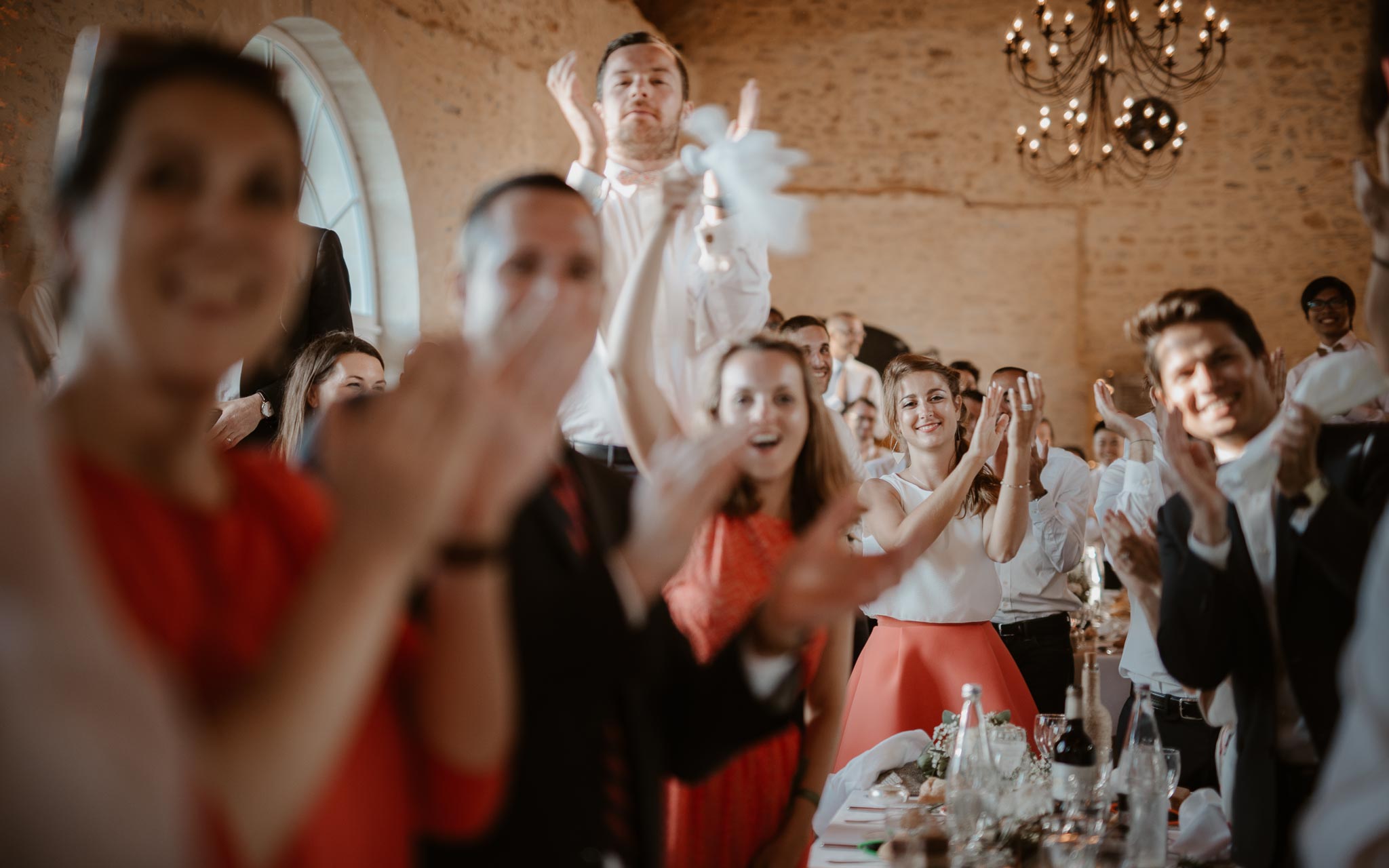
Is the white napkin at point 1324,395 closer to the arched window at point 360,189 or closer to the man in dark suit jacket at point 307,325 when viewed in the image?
the man in dark suit jacket at point 307,325

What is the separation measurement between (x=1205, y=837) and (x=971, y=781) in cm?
45

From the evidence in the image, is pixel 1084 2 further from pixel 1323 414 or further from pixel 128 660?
pixel 128 660

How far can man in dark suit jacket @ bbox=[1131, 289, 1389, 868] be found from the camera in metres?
1.60

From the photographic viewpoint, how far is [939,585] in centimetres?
331

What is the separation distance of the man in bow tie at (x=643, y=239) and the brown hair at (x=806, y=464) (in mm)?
113

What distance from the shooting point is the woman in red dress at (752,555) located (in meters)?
1.80

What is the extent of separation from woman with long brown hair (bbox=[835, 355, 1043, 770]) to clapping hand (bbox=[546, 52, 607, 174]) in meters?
1.38

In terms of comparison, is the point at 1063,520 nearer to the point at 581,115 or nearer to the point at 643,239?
the point at 643,239

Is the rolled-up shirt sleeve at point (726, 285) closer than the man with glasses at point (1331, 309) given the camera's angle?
Yes

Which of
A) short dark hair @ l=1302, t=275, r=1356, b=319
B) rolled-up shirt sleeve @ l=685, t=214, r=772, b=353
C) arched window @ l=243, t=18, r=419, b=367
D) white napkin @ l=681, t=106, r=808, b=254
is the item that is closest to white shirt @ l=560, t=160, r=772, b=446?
rolled-up shirt sleeve @ l=685, t=214, r=772, b=353

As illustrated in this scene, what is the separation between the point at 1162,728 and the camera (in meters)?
3.20

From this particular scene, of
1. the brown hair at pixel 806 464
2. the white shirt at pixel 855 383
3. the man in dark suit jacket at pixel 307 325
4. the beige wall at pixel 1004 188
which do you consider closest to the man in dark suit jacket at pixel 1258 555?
the brown hair at pixel 806 464

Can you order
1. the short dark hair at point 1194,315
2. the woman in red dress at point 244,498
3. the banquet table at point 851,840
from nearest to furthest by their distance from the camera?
1. the woman in red dress at point 244,498
2. the short dark hair at point 1194,315
3. the banquet table at point 851,840

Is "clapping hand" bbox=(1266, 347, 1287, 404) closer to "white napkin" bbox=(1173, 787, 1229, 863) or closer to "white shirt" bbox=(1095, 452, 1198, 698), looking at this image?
"white shirt" bbox=(1095, 452, 1198, 698)
